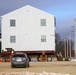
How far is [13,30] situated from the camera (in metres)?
67.2

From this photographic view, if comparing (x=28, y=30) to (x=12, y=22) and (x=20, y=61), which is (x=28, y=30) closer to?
(x=12, y=22)

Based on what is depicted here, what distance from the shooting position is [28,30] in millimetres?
66375

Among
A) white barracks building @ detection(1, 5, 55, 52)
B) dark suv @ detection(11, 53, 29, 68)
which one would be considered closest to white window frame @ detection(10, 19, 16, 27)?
white barracks building @ detection(1, 5, 55, 52)

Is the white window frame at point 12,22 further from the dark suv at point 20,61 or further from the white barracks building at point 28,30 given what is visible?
the dark suv at point 20,61

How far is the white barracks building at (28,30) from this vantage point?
65.1 metres

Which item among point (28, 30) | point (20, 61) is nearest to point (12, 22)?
point (28, 30)

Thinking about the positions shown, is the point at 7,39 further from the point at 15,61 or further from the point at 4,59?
the point at 15,61

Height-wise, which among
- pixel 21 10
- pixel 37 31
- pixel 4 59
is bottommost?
pixel 4 59

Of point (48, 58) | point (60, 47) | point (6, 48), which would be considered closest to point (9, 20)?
point (6, 48)

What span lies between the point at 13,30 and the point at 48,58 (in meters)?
9.25

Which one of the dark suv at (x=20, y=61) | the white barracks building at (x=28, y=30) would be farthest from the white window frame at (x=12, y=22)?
the dark suv at (x=20, y=61)

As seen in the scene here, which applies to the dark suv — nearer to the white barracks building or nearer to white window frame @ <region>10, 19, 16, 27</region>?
the white barracks building

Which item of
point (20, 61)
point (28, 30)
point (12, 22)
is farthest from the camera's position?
point (12, 22)

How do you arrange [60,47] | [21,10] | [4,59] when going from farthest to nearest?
[60,47] → [21,10] → [4,59]
